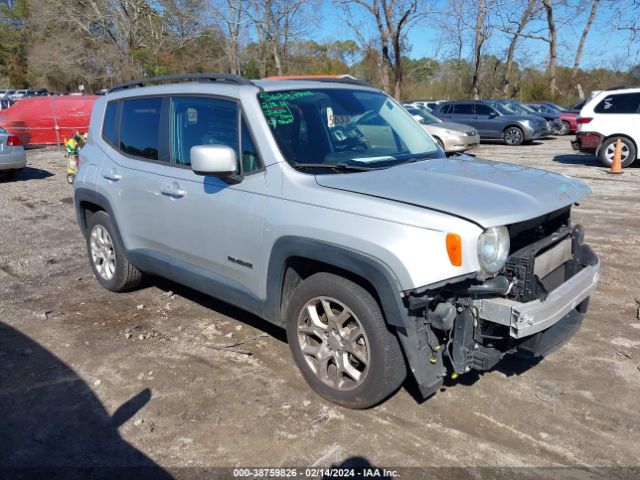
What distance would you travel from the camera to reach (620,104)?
44.6 ft

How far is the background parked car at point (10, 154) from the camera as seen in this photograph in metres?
12.1

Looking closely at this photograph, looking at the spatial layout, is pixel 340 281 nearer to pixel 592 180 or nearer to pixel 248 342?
pixel 248 342

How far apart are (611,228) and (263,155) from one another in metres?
6.03

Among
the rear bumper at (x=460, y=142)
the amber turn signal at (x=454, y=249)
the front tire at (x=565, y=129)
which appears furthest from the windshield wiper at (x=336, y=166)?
the front tire at (x=565, y=129)

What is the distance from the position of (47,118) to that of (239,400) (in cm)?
1867

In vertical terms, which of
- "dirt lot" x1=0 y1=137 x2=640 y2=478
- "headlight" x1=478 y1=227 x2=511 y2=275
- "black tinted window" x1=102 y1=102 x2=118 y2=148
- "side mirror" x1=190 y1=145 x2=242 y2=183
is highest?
"black tinted window" x1=102 y1=102 x2=118 y2=148

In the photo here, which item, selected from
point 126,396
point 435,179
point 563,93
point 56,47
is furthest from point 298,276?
point 56,47

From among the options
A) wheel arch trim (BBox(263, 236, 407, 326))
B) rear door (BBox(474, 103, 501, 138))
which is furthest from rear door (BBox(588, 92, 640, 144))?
wheel arch trim (BBox(263, 236, 407, 326))

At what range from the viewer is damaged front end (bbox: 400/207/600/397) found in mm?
2977

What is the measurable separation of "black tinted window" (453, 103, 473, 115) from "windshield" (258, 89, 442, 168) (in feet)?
60.9

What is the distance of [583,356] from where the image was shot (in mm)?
4164

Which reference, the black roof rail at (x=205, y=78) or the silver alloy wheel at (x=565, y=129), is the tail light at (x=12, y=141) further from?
the silver alloy wheel at (x=565, y=129)

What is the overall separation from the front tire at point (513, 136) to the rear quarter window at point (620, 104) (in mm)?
7029

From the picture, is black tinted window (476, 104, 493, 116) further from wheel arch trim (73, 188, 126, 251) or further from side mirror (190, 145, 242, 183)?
side mirror (190, 145, 242, 183)
